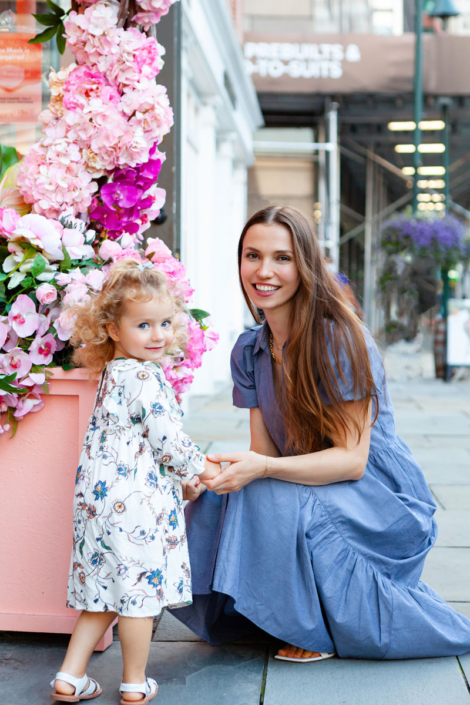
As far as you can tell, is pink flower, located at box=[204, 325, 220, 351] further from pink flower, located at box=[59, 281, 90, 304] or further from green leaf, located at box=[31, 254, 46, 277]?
green leaf, located at box=[31, 254, 46, 277]

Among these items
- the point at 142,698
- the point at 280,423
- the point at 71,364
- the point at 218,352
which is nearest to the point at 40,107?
the point at 71,364

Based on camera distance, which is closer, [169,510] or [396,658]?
[169,510]

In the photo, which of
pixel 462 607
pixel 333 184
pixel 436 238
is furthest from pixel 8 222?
pixel 333 184

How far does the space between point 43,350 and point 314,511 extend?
895mm

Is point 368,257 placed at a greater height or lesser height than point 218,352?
greater

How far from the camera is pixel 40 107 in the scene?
335cm

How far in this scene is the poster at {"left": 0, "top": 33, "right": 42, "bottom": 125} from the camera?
3385mm

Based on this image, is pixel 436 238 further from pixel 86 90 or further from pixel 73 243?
pixel 73 243

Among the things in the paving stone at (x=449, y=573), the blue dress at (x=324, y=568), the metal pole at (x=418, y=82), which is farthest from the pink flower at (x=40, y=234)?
the metal pole at (x=418, y=82)

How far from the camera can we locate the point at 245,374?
2420 millimetres

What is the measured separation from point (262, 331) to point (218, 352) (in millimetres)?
7920

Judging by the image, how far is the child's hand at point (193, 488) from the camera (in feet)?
6.95

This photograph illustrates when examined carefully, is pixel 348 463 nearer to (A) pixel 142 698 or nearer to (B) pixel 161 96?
(A) pixel 142 698

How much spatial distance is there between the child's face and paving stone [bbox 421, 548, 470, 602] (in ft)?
4.76
